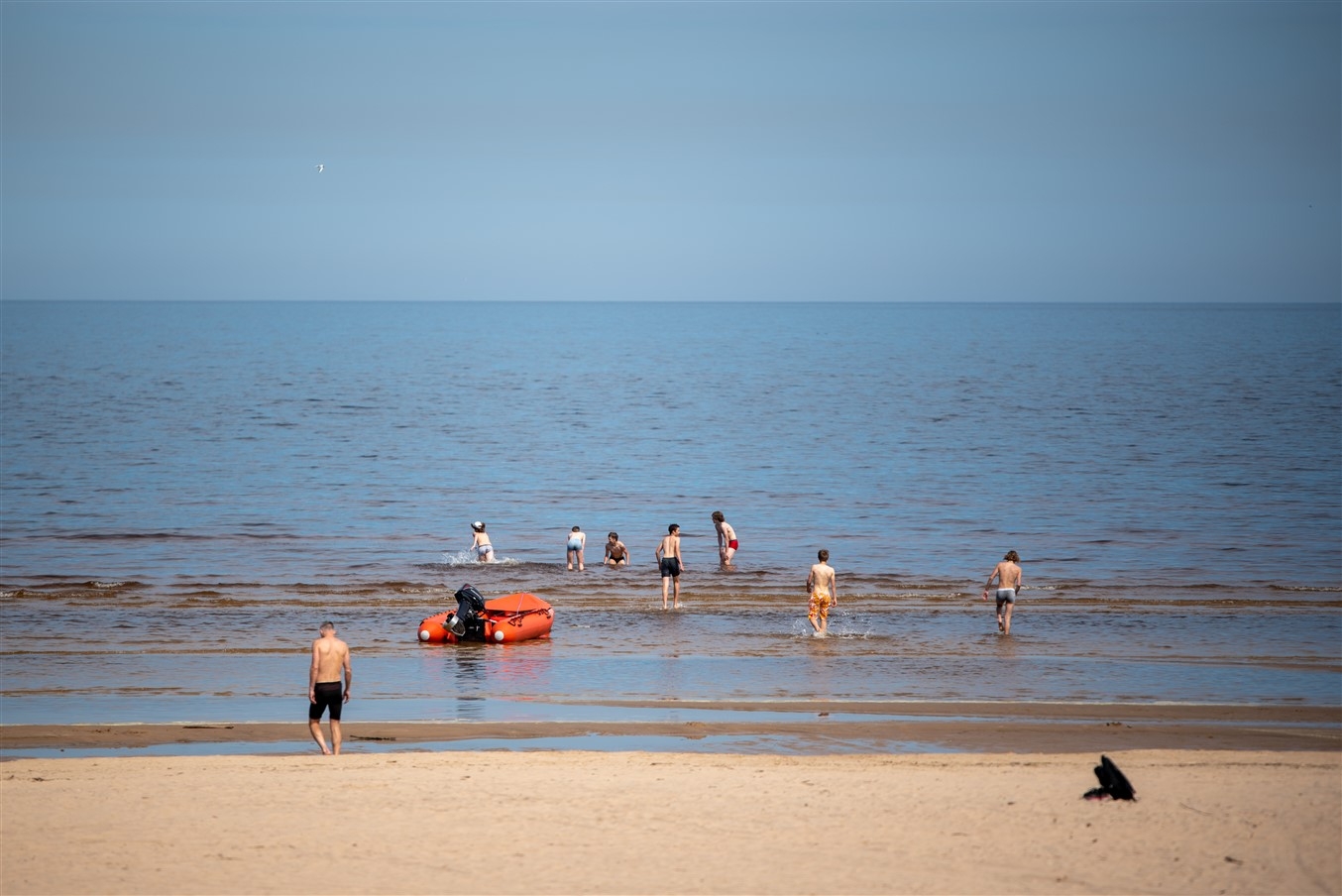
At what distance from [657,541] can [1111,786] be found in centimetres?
2294

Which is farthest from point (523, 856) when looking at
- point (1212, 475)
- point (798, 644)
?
point (1212, 475)

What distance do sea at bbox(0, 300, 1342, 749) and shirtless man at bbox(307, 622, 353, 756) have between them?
2.01 metres

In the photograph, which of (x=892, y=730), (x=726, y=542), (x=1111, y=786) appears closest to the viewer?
(x=1111, y=786)

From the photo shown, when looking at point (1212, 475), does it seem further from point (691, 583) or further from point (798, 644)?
point (798, 644)

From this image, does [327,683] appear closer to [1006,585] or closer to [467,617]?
[467,617]

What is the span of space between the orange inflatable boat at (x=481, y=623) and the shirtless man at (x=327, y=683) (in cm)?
658

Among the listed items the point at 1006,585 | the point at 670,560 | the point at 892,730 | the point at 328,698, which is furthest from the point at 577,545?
the point at 328,698

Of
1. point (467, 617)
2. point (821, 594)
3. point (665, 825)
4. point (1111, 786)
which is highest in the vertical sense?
point (821, 594)

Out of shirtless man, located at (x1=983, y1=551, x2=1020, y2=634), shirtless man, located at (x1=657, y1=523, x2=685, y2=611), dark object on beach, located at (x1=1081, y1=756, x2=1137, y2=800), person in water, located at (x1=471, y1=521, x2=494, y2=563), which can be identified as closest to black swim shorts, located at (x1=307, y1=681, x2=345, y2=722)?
dark object on beach, located at (x1=1081, y1=756, x2=1137, y2=800)

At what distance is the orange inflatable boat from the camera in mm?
20172

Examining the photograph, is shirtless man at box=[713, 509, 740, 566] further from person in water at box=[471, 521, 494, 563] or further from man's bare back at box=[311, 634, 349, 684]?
man's bare back at box=[311, 634, 349, 684]

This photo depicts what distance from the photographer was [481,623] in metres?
20.2

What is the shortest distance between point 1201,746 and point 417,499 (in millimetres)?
31249

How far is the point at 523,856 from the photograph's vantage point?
10.4 m
